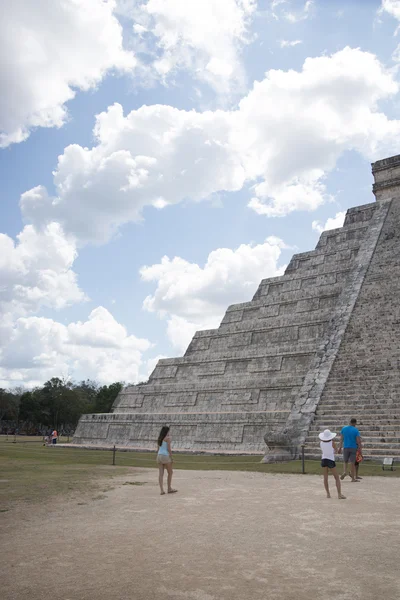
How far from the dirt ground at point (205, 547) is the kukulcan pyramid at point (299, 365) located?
5.97m

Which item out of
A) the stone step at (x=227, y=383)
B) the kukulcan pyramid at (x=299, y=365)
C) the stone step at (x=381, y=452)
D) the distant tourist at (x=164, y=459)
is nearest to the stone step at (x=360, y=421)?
the kukulcan pyramid at (x=299, y=365)

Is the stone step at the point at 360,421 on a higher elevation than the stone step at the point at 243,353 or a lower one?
lower

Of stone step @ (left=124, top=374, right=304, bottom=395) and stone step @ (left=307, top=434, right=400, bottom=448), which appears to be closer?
stone step @ (left=307, top=434, right=400, bottom=448)

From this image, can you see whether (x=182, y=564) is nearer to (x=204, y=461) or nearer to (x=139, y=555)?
(x=139, y=555)

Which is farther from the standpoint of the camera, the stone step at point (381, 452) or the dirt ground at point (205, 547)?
the stone step at point (381, 452)

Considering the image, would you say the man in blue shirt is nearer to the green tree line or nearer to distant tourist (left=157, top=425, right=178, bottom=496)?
distant tourist (left=157, top=425, right=178, bottom=496)

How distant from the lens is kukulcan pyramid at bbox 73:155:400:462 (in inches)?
543

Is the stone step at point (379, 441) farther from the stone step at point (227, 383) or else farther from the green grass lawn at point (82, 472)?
the stone step at point (227, 383)

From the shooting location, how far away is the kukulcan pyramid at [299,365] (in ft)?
45.2

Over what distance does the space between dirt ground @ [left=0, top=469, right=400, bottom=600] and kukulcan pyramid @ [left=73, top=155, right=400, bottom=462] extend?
19.6ft

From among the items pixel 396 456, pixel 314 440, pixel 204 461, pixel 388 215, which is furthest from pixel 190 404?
pixel 388 215

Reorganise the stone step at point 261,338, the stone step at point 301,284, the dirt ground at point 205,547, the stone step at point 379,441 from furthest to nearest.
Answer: the stone step at point 301,284
the stone step at point 261,338
the stone step at point 379,441
the dirt ground at point 205,547

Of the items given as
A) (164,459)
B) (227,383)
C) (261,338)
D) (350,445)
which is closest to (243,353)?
(261,338)

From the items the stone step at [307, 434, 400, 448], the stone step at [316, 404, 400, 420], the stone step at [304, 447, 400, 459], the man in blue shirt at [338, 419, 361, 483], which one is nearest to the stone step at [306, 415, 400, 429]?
the stone step at [316, 404, 400, 420]
